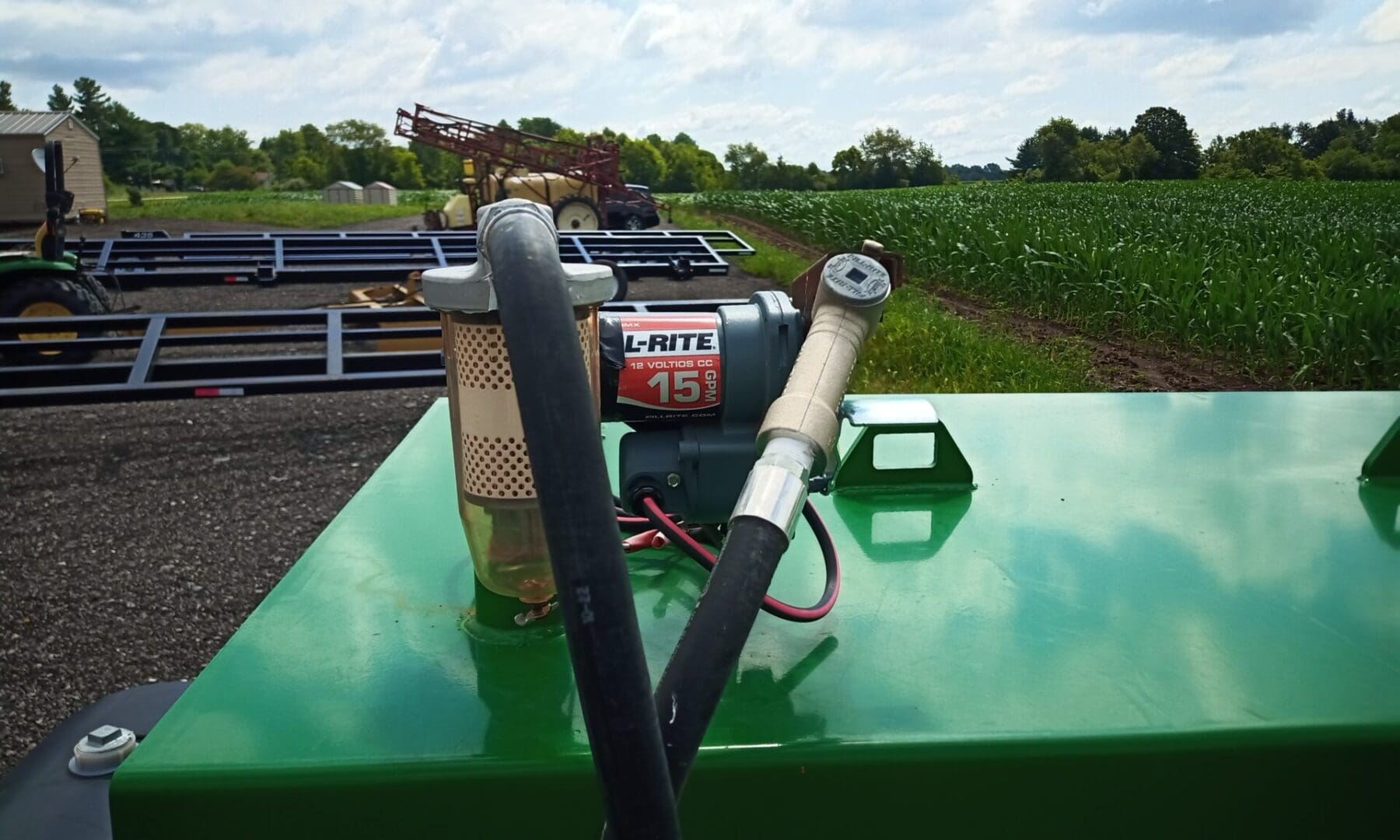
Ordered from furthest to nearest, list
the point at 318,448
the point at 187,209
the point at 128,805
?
the point at 187,209 < the point at 318,448 < the point at 128,805

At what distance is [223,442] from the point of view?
4383 mm

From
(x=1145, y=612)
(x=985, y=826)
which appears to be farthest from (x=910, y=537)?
(x=985, y=826)

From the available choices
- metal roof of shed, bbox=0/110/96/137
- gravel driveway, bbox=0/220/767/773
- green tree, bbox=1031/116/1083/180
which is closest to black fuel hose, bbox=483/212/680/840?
gravel driveway, bbox=0/220/767/773

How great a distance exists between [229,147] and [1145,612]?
80699mm

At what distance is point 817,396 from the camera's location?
79 cm

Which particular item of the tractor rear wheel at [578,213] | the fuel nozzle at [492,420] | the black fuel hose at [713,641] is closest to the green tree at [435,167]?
the tractor rear wheel at [578,213]

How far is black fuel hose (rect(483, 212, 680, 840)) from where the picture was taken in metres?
0.50

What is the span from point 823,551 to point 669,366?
239mm

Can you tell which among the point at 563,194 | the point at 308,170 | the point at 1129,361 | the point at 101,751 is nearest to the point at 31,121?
the point at 563,194

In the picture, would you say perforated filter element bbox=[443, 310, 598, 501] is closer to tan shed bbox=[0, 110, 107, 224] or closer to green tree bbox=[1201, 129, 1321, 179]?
tan shed bbox=[0, 110, 107, 224]

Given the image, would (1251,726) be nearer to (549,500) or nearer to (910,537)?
(910,537)

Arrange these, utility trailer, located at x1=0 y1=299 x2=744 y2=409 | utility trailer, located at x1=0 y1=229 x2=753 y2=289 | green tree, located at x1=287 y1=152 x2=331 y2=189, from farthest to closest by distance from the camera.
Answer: green tree, located at x1=287 y1=152 x2=331 y2=189 → utility trailer, located at x1=0 y1=229 x2=753 y2=289 → utility trailer, located at x1=0 y1=299 x2=744 y2=409

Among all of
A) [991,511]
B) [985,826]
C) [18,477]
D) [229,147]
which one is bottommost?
[18,477]

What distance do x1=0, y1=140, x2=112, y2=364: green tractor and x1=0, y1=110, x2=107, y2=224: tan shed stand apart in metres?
18.4
